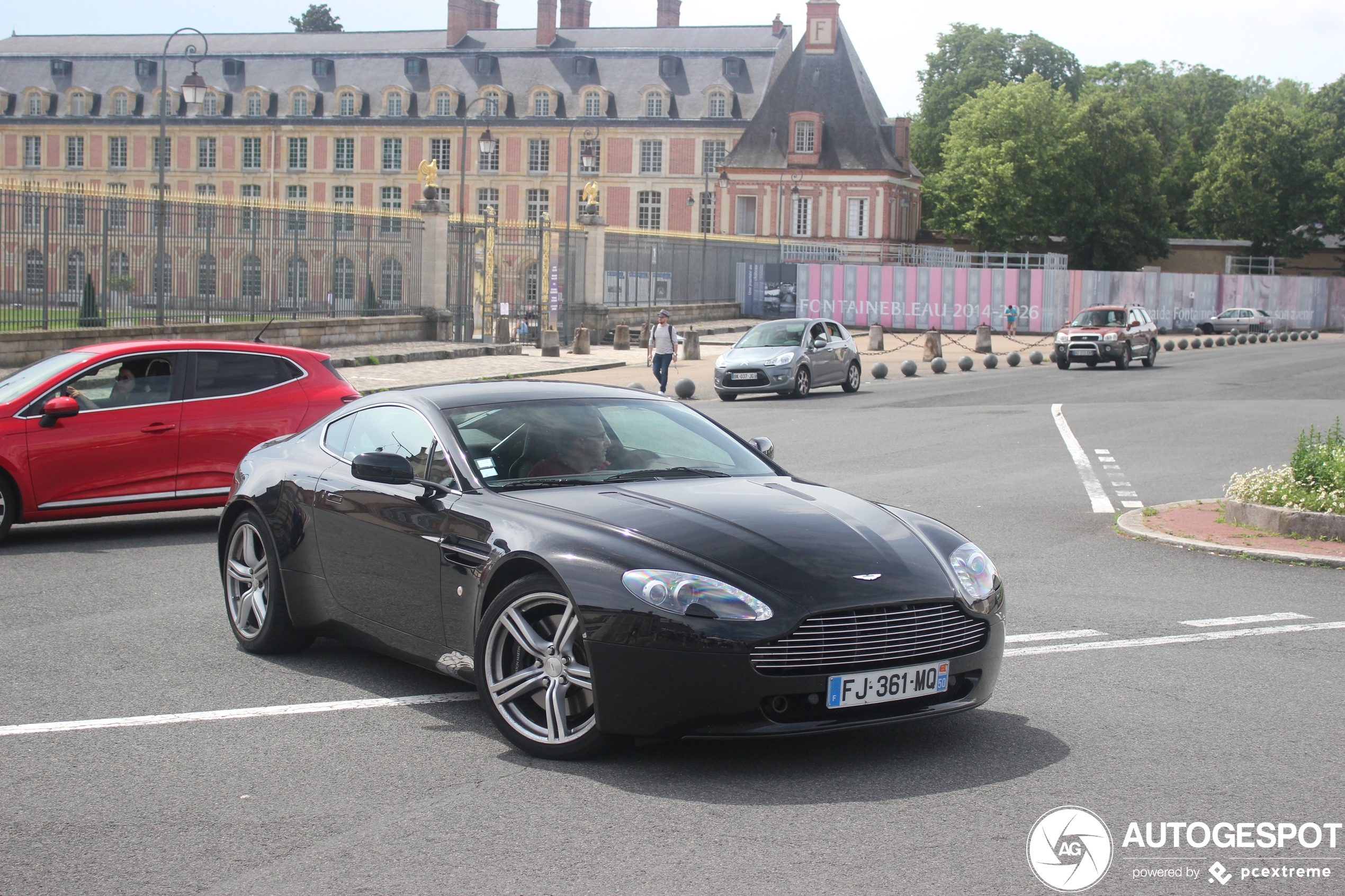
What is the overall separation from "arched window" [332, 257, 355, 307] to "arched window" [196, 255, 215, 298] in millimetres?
3797

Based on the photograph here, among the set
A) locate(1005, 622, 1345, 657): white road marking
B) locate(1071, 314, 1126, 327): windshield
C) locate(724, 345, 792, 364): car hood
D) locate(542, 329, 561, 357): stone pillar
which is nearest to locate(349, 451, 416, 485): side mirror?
locate(1005, 622, 1345, 657): white road marking

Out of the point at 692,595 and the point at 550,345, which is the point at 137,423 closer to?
the point at 692,595

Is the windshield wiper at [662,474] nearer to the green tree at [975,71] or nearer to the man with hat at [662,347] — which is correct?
the man with hat at [662,347]

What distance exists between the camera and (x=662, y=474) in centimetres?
627

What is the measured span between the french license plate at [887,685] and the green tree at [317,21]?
12579 centimetres

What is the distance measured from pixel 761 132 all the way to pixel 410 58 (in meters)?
24.2

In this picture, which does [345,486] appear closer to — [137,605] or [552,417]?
[552,417]

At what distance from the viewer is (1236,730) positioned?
575 cm

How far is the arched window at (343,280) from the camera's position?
33062mm

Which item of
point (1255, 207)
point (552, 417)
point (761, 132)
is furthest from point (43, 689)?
point (1255, 207)

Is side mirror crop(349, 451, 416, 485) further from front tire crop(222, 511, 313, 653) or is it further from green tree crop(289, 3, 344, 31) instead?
green tree crop(289, 3, 344, 31)

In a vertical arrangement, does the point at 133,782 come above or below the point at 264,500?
below

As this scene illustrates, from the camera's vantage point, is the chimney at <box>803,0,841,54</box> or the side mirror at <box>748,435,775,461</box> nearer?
the side mirror at <box>748,435,775,461</box>

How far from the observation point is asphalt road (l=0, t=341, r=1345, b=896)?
421 centimetres
